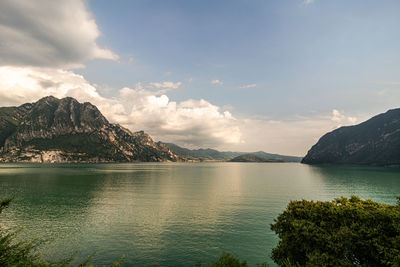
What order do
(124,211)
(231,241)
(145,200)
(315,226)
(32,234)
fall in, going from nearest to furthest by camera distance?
(315,226), (231,241), (32,234), (124,211), (145,200)

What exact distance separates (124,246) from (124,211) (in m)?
30.5

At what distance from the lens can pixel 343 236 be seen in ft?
92.2

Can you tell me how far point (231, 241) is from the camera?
159 feet

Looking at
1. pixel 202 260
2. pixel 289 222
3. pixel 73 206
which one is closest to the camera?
pixel 289 222

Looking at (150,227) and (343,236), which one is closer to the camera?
(343,236)

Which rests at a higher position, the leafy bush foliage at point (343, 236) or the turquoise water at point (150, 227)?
the leafy bush foliage at point (343, 236)

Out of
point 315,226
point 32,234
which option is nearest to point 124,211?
point 32,234

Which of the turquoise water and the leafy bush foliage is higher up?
the leafy bush foliage

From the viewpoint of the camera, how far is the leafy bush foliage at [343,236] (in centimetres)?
2644

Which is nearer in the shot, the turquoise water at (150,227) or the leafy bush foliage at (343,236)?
the leafy bush foliage at (343,236)

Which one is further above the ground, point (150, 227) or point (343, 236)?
point (343, 236)

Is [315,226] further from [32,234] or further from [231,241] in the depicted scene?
[32,234]

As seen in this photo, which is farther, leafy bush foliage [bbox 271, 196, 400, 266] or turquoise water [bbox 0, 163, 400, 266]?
turquoise water [bbox 0, 163, 400, 266]

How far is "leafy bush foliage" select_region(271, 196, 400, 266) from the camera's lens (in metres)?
26.4
